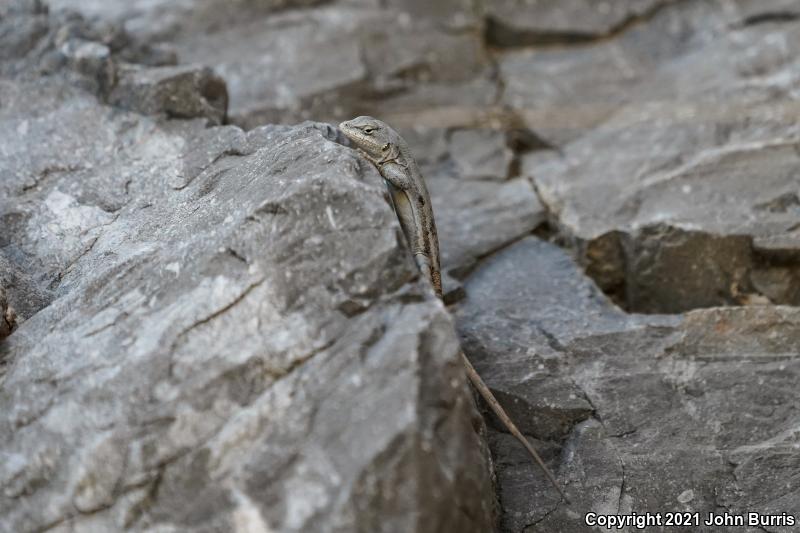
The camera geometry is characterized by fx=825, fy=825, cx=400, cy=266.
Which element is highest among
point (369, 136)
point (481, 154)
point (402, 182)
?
point (369, 136)

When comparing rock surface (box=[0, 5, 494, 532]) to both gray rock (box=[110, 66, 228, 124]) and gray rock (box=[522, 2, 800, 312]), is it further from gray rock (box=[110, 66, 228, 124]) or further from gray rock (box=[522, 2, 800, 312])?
gray rock (box=[522, 2, 800, 312])

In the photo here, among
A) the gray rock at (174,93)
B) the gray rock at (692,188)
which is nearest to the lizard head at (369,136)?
the gray rock at (174,93)

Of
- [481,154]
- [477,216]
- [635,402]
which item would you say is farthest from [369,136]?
[481,154]

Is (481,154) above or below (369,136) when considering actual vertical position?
below

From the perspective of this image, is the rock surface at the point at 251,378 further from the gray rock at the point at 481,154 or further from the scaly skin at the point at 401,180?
the gray rock at the point at 481,154

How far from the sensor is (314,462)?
3.08 metres

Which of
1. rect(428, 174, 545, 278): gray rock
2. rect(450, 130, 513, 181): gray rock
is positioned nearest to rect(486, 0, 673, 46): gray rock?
rect(450, 130, 513, 181): gray rock

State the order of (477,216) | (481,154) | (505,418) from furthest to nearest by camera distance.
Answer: (481,154)
(477,216)
(505,418)

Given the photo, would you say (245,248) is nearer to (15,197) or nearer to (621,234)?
(15,197)

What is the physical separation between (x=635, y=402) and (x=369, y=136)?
2.05 m

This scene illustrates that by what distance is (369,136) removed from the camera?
459cm

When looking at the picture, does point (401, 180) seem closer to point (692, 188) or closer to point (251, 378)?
point (251, 378)

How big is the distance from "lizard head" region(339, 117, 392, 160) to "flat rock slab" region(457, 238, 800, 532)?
1.16 m

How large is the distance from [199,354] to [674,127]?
4.45 m
